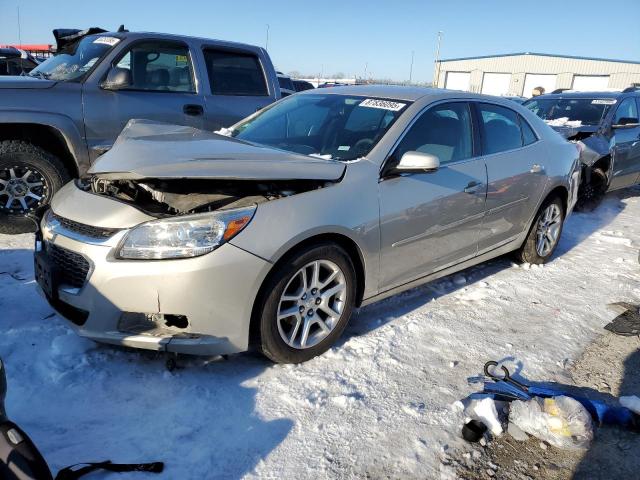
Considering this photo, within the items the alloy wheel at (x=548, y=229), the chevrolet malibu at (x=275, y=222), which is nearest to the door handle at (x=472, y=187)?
the chevrolet malibu at (x=275, y=222)

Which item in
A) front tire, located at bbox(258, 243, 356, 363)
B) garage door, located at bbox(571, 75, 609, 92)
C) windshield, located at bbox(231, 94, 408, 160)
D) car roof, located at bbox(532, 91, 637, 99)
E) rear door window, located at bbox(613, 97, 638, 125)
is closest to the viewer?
front tire, located at bbox(258, 243, 356, 363)

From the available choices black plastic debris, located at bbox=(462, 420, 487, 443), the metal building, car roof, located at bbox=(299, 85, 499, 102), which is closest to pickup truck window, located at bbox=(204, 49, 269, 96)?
car roof, located at bbox=(299, 85, 499, 102)

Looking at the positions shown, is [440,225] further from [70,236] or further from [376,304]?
[70,236]

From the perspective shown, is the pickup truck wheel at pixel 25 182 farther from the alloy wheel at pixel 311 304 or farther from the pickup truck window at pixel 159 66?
the alloy wheel at pixel 311 304

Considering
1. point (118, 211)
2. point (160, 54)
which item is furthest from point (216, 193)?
point (160, 54)

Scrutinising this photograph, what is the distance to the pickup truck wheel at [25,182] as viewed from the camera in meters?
4.57

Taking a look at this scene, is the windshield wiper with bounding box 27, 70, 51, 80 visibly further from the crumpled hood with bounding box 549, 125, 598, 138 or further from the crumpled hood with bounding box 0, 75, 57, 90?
the crumpled hood with bounding box 549, 125, 598, 138

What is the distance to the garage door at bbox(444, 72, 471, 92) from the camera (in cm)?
4953

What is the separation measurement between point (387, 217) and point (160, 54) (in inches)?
136

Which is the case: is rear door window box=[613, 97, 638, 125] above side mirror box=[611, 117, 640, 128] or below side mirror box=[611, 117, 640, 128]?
above

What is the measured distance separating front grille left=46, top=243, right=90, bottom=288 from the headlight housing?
0.82 ft

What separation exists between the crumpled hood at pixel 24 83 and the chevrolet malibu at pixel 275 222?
1423 millimetres

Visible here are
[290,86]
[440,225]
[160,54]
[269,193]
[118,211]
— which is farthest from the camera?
[290,86]

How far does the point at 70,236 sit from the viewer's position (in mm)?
2736
